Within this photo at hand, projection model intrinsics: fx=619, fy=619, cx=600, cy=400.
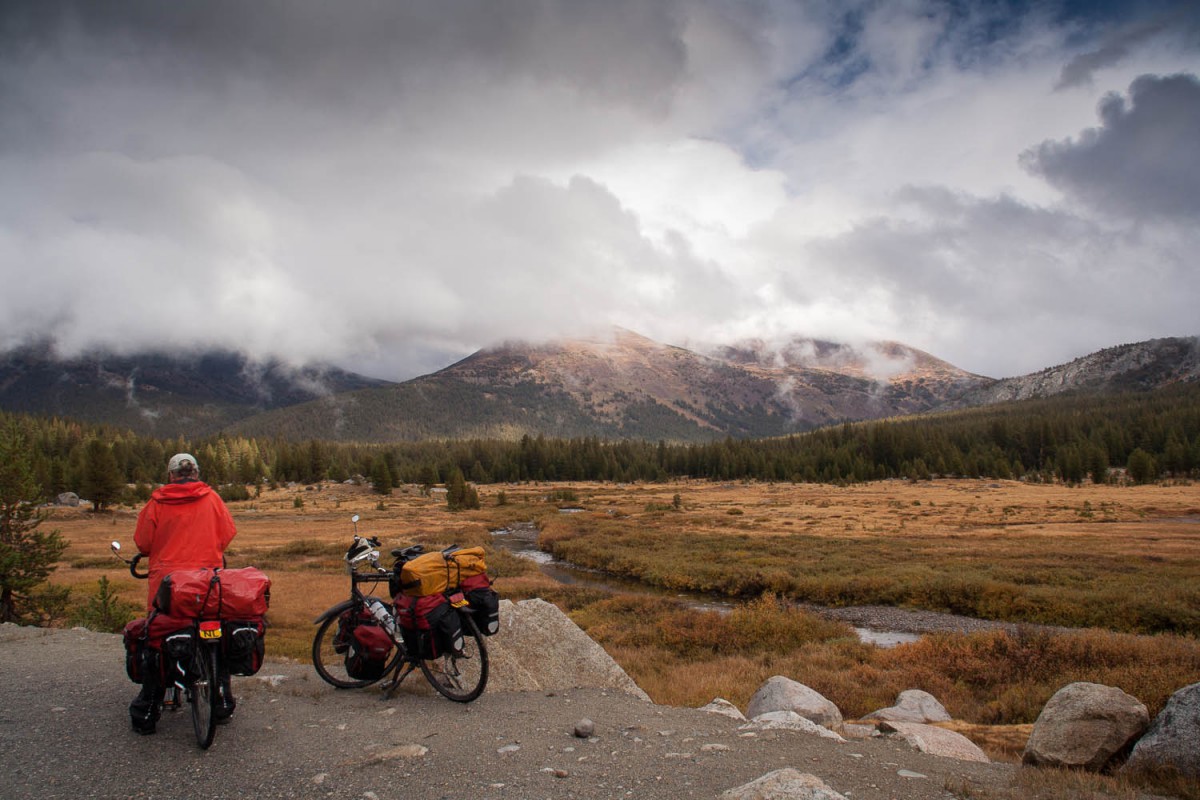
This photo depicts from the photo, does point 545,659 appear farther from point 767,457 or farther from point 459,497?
point 767,457

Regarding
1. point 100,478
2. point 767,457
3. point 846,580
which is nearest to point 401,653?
point 846,580

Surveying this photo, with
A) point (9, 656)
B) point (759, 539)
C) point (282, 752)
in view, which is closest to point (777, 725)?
point (282, 752)

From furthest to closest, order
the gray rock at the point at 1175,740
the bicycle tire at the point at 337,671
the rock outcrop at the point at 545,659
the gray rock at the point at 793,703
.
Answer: the gray rock at the point at 793,703
the rock outcrop at the point at 545,659
the bicycle tire at the point at 337,671
the gray rock at the point at 1175,740

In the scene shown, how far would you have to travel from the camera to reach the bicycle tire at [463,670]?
983 centimetres

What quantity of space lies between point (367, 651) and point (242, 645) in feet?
9.01

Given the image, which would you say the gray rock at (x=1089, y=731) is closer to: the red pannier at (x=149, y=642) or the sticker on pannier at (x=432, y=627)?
the sticker on pannier at (x=432, y=627)

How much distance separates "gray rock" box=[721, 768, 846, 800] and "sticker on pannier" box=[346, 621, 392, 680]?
597 cm

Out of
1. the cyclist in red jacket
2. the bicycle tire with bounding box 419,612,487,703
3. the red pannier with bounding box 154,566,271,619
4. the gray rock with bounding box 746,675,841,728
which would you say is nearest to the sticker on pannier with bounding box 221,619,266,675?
the red pannier with bounding box 154,566,271,619

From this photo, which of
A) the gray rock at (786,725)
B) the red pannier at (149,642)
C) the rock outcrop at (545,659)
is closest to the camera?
the red pannier at (149,642)

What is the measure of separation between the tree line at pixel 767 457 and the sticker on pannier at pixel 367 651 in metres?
104

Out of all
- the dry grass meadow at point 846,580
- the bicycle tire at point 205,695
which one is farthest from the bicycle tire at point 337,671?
the dry grass meadow at point 846,580

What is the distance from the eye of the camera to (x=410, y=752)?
7668 millimetres

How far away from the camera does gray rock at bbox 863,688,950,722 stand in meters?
13.8

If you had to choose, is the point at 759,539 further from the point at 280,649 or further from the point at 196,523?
the point at 196,523
